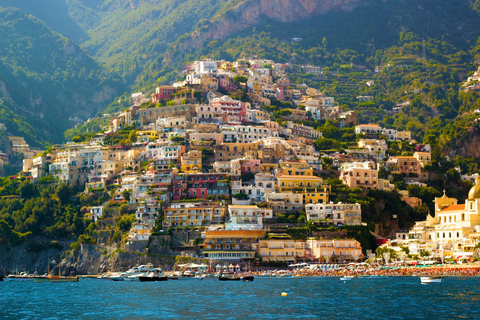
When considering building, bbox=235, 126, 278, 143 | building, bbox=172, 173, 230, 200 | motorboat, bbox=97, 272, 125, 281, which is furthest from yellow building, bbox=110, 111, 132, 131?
motorboat, bbox=97, 272, 125, 281

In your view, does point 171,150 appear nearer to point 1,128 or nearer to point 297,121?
point 297,121

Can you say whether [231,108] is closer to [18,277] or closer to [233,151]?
[233,151]

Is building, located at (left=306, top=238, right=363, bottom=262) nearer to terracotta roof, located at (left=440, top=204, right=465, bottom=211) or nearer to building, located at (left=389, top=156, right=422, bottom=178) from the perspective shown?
terracotta roof, located at (left=440, top=204, right=465, bottom=211)

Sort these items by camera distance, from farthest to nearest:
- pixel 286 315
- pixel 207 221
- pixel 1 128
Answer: pixel 1 128 → pixel 207 221 → pixel 286 315

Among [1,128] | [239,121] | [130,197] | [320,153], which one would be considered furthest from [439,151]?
[1,128]

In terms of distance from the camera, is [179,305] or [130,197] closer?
[179,305]

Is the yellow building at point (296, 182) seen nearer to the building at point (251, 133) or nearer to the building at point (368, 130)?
the building at point (251, 133)

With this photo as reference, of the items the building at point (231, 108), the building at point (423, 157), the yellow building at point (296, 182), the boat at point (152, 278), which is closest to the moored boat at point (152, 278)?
the boat at point (152, 278)
